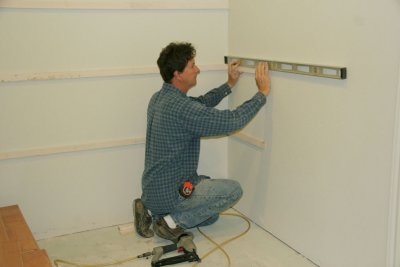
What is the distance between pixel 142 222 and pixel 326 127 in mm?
1430

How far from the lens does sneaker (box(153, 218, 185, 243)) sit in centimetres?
306

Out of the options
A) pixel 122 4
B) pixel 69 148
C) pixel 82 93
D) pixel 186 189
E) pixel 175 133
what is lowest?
pixel 186 189

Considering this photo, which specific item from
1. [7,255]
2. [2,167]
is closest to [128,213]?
[2,167]

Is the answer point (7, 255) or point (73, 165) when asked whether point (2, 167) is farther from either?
point (7, 255)

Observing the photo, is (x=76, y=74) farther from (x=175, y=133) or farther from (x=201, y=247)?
(x=201, y=247)

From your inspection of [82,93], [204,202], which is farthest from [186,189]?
[82,93]

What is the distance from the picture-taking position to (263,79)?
2928 mm

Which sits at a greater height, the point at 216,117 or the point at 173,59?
the point at 173,59

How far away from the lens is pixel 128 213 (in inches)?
135

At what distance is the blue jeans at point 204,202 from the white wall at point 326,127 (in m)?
0.25

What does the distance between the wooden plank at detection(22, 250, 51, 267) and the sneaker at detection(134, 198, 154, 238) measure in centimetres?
87

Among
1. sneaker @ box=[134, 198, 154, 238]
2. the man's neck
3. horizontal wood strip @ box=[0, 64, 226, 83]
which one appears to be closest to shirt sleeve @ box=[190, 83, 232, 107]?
the man's neck

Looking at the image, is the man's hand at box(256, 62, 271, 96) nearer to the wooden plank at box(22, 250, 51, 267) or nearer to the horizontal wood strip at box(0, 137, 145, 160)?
the horizontal wood strip at box(0, 137, 145, 160)

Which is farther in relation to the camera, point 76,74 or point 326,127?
point 76,74
